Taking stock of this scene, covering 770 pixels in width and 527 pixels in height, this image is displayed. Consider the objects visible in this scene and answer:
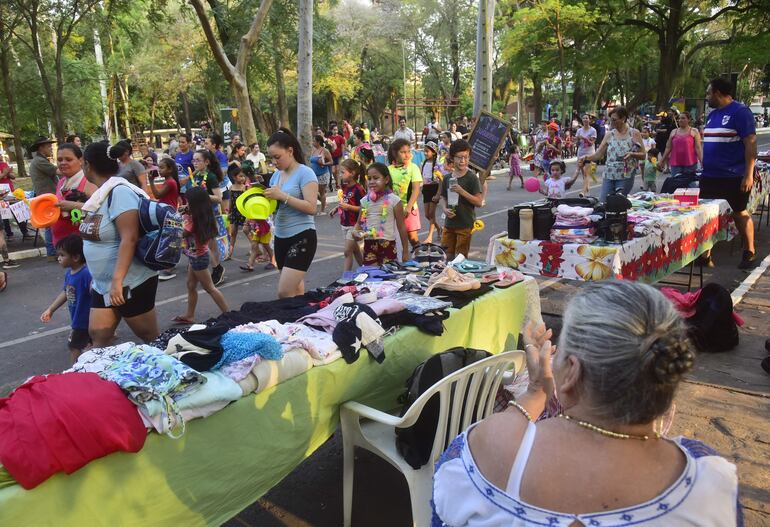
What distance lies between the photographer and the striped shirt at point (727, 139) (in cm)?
631

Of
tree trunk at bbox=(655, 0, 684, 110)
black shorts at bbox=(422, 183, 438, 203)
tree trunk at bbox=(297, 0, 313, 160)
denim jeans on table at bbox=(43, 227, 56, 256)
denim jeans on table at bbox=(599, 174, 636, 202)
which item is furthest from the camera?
tree trunk at bbox=(655, 0, 684, 110)

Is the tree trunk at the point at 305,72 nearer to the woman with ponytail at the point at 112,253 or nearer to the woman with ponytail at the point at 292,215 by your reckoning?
the woman with ponytail at the point at 292,215

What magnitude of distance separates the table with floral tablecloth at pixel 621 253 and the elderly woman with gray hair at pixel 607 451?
10.7 feet

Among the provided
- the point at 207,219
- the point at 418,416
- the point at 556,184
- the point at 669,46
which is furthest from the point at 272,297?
the point at 669,46

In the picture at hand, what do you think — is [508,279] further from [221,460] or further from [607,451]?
[607,451]

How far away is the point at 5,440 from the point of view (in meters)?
1.83

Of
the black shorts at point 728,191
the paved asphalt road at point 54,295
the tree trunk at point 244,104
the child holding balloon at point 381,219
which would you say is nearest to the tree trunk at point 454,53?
the tree trunk at point 244,104

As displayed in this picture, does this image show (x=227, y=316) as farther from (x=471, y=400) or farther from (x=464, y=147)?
(x=464, y=147)

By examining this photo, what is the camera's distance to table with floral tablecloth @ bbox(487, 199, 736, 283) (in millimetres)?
4625

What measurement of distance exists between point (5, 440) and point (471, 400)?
1848mm

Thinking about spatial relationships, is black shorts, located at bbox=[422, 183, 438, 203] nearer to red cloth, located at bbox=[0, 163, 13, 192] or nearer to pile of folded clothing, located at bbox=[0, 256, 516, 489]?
pile of folded clothing, located at bbox=[0, 256, 516, 489]

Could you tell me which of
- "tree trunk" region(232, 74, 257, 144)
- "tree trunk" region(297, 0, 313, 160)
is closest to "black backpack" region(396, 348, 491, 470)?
"tree trunk" region(297, 0, 313, 160)

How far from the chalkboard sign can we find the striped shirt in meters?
2.41

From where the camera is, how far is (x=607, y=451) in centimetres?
140
